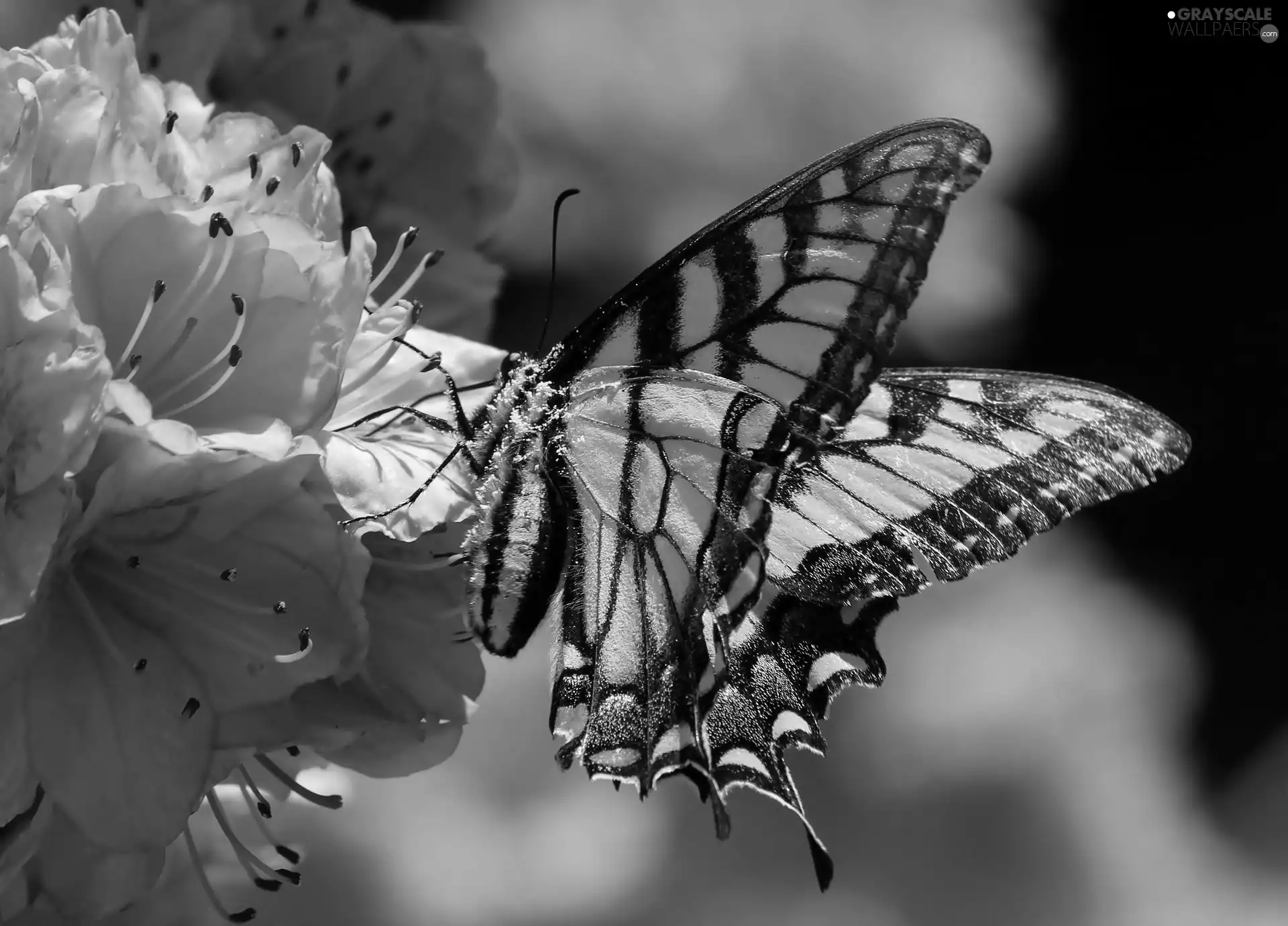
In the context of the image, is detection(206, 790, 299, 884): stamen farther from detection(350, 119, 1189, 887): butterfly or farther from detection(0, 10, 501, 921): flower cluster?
detection(350, 119, 1189, 887): butterfly

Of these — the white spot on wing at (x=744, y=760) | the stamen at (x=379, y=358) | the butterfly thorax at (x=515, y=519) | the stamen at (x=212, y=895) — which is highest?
the stamen at (x=379, y=358)

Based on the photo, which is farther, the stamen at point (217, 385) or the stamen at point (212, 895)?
the stamen at point (212, 895)

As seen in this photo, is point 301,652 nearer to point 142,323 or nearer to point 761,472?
point 142,323

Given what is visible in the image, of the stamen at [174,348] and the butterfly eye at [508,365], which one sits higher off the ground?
the stamen at [174,348]

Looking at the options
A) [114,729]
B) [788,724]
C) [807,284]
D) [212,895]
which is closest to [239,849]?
[212,895]

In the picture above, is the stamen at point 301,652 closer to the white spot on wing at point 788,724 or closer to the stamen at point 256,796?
the stamen at point 256,796

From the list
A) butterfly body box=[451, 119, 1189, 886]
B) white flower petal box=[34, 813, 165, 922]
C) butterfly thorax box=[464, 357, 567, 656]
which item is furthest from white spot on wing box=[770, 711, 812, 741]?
white flower petal box=[34, 813, 165, 922]

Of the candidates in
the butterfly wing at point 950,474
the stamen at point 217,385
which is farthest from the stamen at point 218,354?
the butterfly wing at point 950,474

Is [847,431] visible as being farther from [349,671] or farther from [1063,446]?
[349,671]
